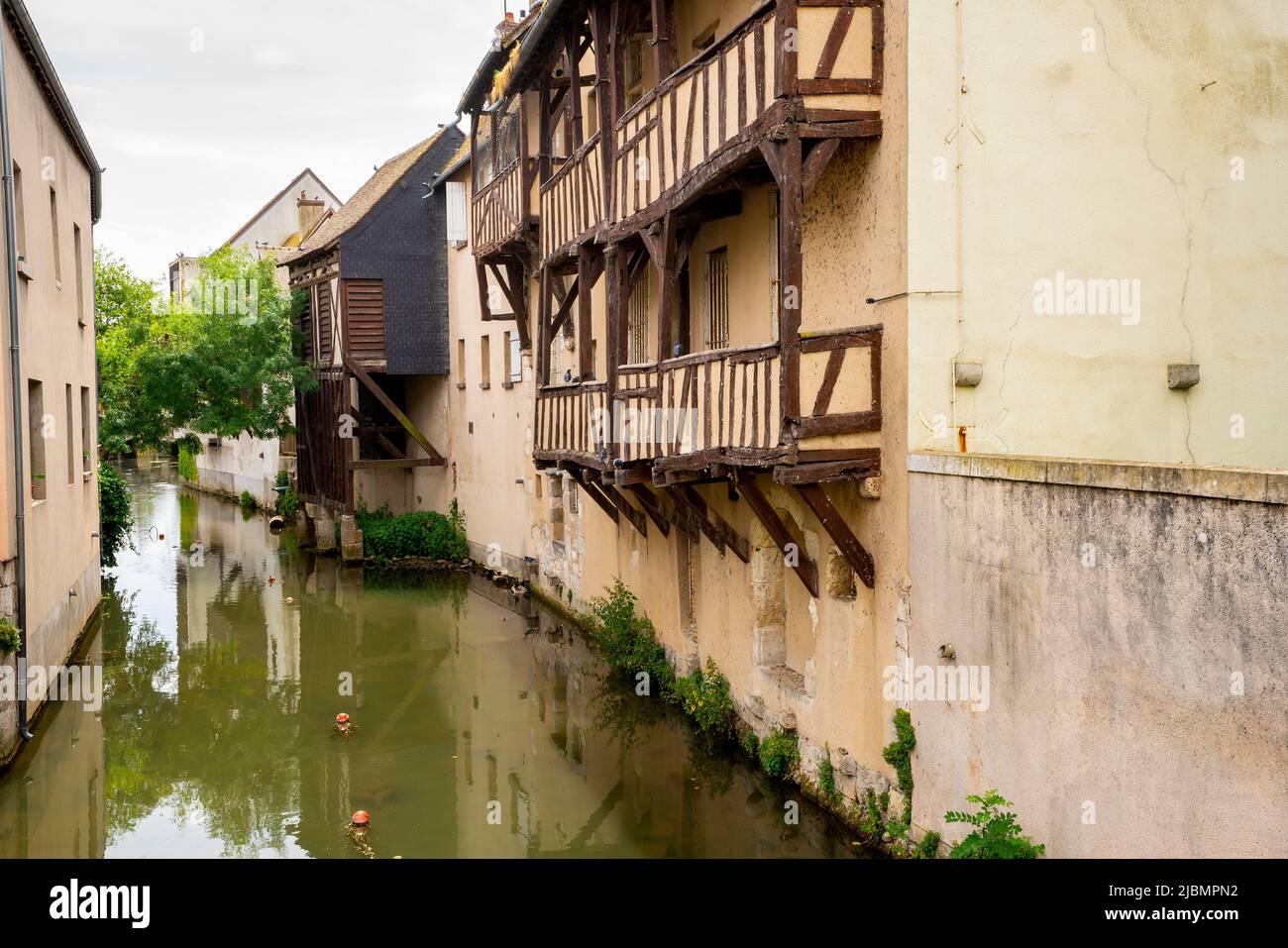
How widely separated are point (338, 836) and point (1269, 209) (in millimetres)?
9271

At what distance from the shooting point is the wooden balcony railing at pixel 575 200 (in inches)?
518

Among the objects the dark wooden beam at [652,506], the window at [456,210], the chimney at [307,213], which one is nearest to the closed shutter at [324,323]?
the window at [456,210]

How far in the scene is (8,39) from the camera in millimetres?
→ 11734

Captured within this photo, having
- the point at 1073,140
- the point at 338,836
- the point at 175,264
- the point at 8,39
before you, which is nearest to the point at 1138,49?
the point at 1073,140

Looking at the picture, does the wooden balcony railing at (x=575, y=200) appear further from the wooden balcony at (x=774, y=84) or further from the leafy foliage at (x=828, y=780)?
the leafy foliage at (x=828, y=780)

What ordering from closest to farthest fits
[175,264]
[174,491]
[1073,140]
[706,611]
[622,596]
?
[1073,140], [706,611], [622,596], [174,491], [175,264]

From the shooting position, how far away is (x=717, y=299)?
1245 centimetres

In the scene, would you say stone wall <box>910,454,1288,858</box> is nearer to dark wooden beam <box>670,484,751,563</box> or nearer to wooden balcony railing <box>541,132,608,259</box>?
dark wooden beam <box>670,484,751,563</box>

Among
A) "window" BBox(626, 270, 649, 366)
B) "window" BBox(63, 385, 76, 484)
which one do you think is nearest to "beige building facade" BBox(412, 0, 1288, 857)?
"window" BBox(626, 270, 649, 366)

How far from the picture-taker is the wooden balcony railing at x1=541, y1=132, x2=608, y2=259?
518 inches

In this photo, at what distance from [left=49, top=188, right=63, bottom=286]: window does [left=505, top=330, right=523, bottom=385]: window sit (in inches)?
301

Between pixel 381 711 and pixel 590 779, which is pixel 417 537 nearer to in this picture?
pixel 381 711

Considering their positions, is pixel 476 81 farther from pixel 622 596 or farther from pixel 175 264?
pixel 175 264

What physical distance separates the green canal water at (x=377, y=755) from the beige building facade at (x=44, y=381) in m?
1.06
